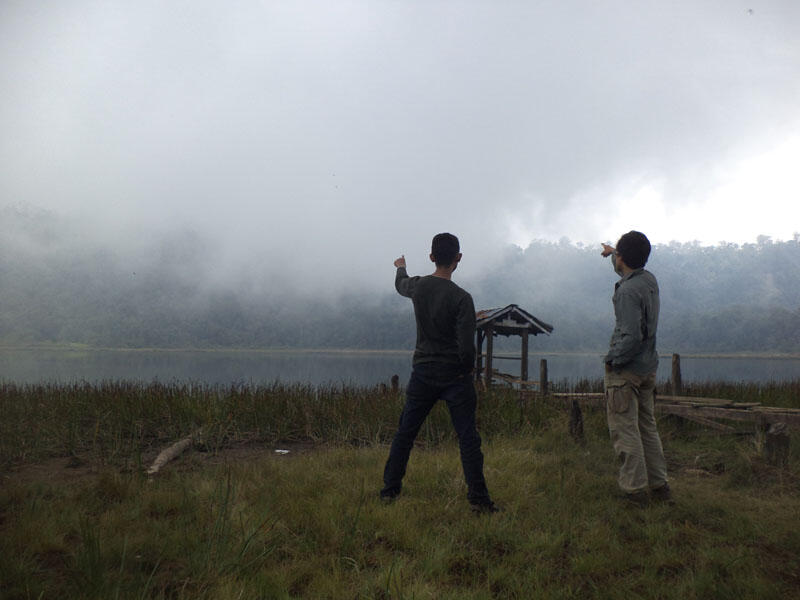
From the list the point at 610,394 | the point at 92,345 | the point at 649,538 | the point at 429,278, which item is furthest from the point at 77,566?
the point at 92,345

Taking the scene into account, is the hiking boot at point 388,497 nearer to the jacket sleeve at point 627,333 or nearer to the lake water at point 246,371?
the jacket sleeve at point 627,333

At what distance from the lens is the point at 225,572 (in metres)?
2.89

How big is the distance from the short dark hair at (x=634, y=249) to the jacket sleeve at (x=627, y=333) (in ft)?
1.32

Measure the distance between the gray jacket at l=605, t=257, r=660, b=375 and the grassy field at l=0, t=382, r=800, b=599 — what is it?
1381mm

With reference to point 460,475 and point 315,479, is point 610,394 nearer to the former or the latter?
point 460,475

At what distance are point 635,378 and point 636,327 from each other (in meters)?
0.52

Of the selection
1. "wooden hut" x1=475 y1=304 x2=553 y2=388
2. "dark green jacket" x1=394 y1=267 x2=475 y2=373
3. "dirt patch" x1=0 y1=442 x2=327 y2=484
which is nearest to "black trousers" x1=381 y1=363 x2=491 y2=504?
"dark green jacket" x1=394 y1=267 x2=475 y2=373

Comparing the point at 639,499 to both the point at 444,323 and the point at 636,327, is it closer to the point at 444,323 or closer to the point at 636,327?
the point at 636,327

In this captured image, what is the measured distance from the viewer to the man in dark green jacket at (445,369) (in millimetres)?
4086

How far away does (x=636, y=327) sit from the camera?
4.45 meters

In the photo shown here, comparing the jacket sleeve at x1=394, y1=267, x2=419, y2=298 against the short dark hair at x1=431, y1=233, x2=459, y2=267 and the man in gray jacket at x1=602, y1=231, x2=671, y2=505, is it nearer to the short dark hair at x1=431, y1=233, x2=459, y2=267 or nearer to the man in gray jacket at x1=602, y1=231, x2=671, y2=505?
the short dark hair at x1=431, y1=233, x2=459, y2=267

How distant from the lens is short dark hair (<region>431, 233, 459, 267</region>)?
435cm

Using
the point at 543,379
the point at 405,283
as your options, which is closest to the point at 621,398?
the point at 405,283

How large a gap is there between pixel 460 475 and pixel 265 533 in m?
2.33
